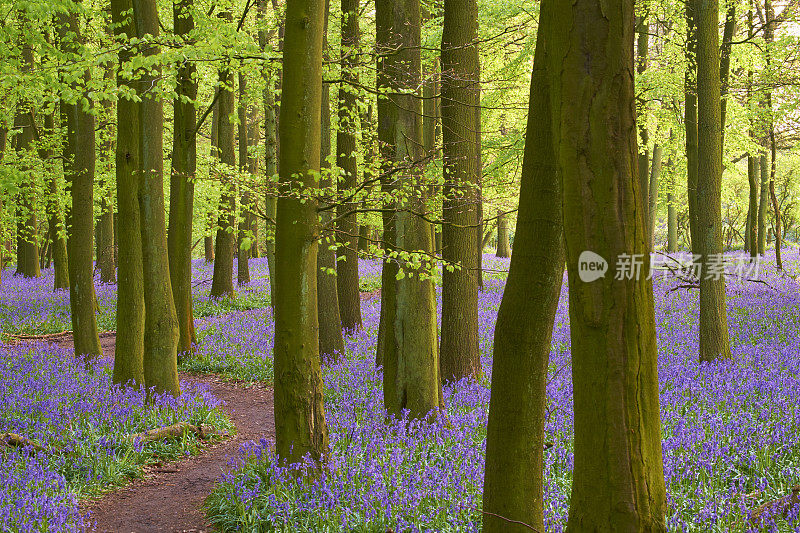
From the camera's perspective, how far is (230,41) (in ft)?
21.9

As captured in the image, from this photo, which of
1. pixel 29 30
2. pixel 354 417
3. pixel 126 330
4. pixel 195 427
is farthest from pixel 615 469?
pixel 29 30

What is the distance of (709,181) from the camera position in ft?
30.7

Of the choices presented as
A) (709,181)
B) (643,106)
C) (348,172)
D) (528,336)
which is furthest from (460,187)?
(643,106)

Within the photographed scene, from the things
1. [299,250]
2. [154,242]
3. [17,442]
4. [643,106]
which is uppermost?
[643,106]

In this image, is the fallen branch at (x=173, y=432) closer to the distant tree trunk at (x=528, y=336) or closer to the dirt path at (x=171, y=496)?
the dirt path at (x=171, y=496)

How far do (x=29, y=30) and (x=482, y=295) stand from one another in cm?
1460

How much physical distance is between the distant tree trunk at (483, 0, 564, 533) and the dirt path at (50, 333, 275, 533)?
11.7 feet

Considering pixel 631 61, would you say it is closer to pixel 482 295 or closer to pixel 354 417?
pixel 354 417

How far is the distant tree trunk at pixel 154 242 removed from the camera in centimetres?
852

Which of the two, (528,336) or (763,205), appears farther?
(763,205)

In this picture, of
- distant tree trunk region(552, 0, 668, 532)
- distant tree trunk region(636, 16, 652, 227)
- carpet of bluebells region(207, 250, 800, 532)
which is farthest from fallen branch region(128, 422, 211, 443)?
distant tree trunk region(636, 16, 652, 227)

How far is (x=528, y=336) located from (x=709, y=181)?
7778 mm

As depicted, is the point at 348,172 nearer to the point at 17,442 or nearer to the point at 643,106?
the point at 17,442

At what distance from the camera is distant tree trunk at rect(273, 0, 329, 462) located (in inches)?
210
